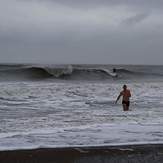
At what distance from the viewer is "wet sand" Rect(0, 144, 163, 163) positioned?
26.1 ft

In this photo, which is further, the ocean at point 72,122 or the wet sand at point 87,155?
the ocean at point 72,122

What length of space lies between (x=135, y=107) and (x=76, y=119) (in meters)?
5.23

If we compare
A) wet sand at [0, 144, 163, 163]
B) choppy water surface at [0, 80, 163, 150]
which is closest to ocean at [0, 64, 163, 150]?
choppy water surface at [0, 80, 163, 150]

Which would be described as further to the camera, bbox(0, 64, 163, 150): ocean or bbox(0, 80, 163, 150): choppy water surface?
bbox(0, 80, 163, 150): choppy water surface

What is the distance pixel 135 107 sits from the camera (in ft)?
63.0

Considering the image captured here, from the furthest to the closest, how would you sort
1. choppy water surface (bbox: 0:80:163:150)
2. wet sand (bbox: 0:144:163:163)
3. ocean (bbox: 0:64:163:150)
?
choppy water surface (bbox: 0:80:163:150) < ocean (bbox: 0:64:163:150) < wet sand (bbox: 0:144:163:163)

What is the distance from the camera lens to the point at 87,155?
8.32 metres

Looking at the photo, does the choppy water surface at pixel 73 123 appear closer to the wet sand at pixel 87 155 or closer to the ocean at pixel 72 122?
the ocean at pixel 72 122

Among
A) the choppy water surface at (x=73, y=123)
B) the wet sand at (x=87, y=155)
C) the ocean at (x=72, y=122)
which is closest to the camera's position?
the wet sand at (x=87, y=155)

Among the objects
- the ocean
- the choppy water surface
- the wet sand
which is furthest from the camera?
the choppy water surface

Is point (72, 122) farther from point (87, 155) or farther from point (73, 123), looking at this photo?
point (87, 155)

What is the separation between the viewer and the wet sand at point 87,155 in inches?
314

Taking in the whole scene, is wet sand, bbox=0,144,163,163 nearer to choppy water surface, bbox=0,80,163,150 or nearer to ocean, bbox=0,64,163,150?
ocean, bbox=0,64,163,150

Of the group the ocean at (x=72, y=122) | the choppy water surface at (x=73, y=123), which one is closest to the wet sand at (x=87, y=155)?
the ocean at (x=72, y=122)
